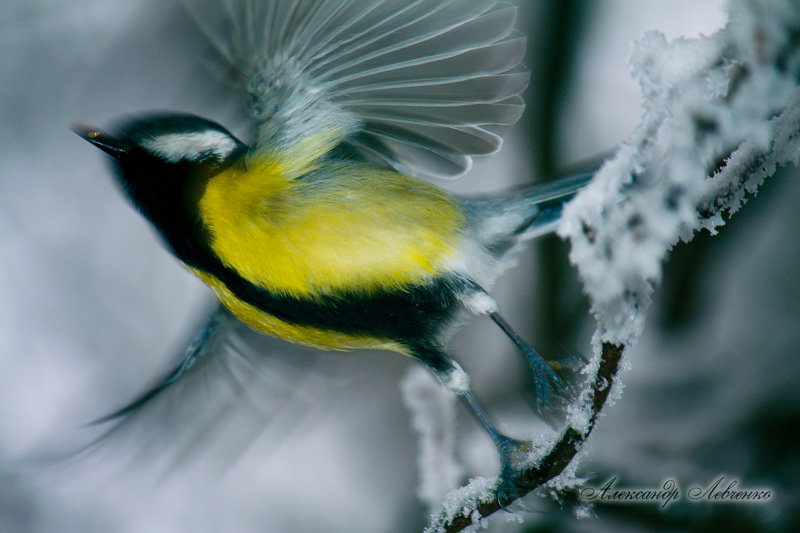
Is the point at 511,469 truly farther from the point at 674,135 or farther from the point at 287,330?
the point at 674,135

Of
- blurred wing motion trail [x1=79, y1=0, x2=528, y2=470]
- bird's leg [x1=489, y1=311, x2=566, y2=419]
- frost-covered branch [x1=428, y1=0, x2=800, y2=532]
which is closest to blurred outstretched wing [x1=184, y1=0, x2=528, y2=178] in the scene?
blurred wing motion trail [x1=79, y1=0, x2=528, y2=470]

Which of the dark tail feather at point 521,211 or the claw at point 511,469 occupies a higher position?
the dark tail feather at point 521,211

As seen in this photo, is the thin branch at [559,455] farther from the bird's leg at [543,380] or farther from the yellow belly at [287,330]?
the yellow belly at [287,330]

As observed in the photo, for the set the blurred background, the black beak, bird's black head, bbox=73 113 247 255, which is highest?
the black beak

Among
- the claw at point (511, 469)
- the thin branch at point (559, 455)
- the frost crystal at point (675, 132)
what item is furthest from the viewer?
the claw at point (511, 469)

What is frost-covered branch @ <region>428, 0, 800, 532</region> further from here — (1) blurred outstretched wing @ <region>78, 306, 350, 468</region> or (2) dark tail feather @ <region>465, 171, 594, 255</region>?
(1) blurred outstretched wing @ <region>78, 306, 350, 468</region>

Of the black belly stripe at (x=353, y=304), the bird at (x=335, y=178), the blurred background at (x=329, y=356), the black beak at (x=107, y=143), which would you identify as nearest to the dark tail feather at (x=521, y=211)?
the bird at (x=335, y=178)

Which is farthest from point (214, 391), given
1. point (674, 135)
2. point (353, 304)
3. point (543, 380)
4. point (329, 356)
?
point (674, 135)

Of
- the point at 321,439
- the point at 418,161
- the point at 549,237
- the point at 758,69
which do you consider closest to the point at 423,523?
the point at 321,439
